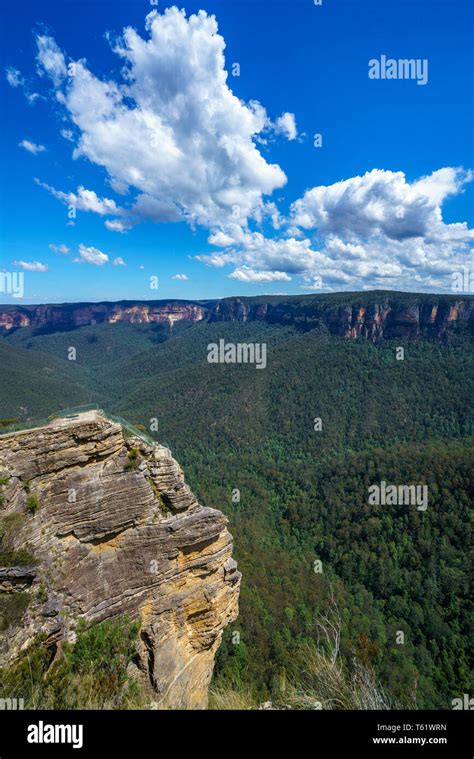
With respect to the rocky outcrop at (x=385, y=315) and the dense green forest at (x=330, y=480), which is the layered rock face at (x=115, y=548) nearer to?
the dense green forest at (x=330, y=480)

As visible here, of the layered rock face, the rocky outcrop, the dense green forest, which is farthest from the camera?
the rocky outcrop

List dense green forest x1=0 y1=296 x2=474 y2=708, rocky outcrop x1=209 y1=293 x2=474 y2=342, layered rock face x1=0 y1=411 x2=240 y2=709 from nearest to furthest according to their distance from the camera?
1. layered rock face x1=0 y1=411 x2=240 y2=709
2. dense green forest x1=0 y1=296 x2=474 y2=708
3. rocky outcrop x1=209 y1=293 x2=474 y2=342

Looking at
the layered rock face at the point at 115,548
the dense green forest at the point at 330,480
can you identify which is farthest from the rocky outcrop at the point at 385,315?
the layered rock face at the point at 115,548

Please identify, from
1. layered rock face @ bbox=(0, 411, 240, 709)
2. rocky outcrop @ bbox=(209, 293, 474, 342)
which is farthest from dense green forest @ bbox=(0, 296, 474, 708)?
rocky outcrop @ bbox=(209, 293, 474, 342)

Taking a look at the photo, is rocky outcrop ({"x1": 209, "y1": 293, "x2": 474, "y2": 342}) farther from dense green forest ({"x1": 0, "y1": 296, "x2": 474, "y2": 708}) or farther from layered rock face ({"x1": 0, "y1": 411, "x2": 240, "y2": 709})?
layered rock face ({"x1": 0, "y1": 411, "x2": 240, "y2": 709})

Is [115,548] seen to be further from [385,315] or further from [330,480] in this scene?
[385,315]
